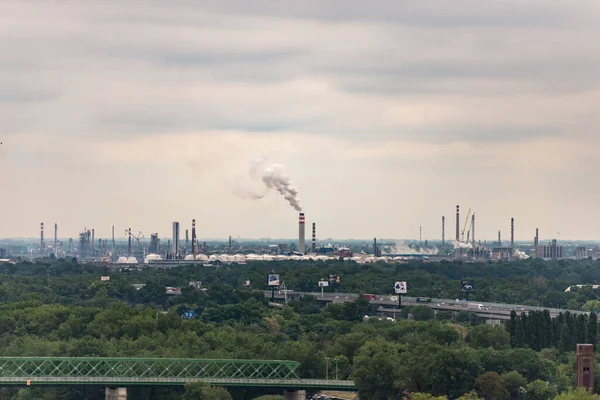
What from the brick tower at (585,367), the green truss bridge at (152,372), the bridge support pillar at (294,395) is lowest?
the bridge support pillar at (294,395)

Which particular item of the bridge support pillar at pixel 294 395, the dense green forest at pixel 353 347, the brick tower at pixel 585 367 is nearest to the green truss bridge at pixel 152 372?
the bridge support pillar at pixel 294 395

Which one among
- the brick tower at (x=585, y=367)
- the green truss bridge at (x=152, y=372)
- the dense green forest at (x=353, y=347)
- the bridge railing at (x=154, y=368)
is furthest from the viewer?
the bridge railing at (x=154, y=368)

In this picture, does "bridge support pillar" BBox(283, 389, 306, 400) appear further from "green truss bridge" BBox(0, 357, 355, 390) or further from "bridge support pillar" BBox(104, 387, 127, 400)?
"bridge support pillar" BBox(104, 387, 127, 400)

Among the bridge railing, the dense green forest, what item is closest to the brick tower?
the dense green forest

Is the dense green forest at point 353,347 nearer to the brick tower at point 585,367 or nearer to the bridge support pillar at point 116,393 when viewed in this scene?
the brick tower at point 585,367

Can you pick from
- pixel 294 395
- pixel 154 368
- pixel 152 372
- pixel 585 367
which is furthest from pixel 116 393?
pixel 585 367
